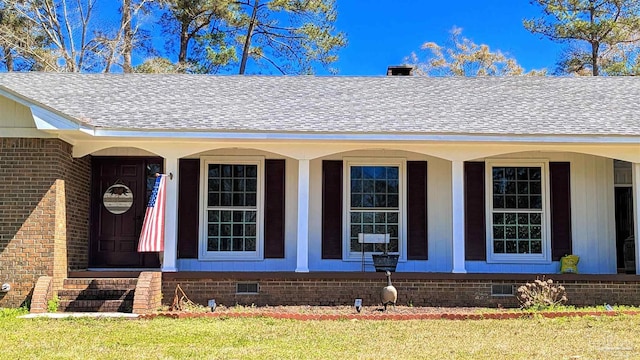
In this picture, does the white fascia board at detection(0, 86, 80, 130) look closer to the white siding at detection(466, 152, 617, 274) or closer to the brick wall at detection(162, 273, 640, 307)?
the brick wall at detection(162, 273, 640, 307)

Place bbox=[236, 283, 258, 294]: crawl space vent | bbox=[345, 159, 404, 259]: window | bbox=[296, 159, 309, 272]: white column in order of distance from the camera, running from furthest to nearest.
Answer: bbox=[345, 159, 404, 259]: window
bbox=[296, 159, 309, 272]: white column
bbox=[236, 283, 258, 294]: crawl space vent

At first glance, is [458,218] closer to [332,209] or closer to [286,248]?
[332,209]

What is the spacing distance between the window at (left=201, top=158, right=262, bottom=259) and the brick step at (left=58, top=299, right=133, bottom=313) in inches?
85.5

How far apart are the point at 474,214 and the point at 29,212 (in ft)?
24.3

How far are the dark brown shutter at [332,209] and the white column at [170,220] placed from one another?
2.71 m

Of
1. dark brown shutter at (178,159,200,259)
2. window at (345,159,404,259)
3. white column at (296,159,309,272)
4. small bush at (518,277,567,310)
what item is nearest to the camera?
small bush at (518,277,567,310)

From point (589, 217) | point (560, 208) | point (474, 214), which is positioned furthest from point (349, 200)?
point (589, 217)

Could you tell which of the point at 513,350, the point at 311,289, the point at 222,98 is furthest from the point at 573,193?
the point at 222,98

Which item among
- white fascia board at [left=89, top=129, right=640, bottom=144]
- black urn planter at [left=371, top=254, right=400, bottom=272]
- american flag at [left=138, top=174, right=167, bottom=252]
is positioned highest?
white fascia board at [left=89, top=129, right=640, bottom=144]

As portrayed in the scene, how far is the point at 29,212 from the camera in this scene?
33.8ft

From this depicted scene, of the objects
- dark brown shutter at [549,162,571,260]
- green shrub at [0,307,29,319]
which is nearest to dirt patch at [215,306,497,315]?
dark brown shutter at [549,162,571,260]

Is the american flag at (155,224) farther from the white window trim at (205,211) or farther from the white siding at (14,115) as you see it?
the white siding at (14,115)

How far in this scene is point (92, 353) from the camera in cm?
694

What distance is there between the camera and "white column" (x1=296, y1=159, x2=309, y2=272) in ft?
35.9
